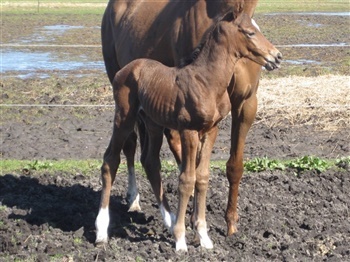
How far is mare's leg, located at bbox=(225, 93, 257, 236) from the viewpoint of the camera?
7.08 metres

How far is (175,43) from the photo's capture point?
691 centimetres

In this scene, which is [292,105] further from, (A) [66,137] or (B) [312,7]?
(B) [312,7]

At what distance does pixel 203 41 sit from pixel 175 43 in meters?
0.66

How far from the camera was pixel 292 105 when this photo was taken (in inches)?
500

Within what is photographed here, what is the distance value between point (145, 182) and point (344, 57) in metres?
12.0

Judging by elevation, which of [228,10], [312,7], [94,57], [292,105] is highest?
[228,10]

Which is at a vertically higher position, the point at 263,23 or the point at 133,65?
the point at 133,65

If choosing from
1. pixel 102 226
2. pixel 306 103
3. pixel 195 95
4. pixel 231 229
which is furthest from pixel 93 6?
pixel 195 95

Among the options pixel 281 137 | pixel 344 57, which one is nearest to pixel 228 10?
pixel 281 137

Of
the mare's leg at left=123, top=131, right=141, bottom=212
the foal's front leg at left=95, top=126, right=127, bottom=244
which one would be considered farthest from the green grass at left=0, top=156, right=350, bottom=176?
the foal's front leg at left=95, top=126, right=127, bottom=244

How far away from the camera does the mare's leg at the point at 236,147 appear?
708 centimetres

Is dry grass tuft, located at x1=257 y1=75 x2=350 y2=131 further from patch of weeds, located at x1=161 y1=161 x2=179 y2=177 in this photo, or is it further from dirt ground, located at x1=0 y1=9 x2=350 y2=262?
patch of weeds, located at x1=161 y1=161 x2=179 y2=177

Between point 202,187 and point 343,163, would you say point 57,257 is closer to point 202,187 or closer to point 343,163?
point 202,187

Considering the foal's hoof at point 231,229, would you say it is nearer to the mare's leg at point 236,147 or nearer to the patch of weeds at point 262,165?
the mare's leg at point 236,147
